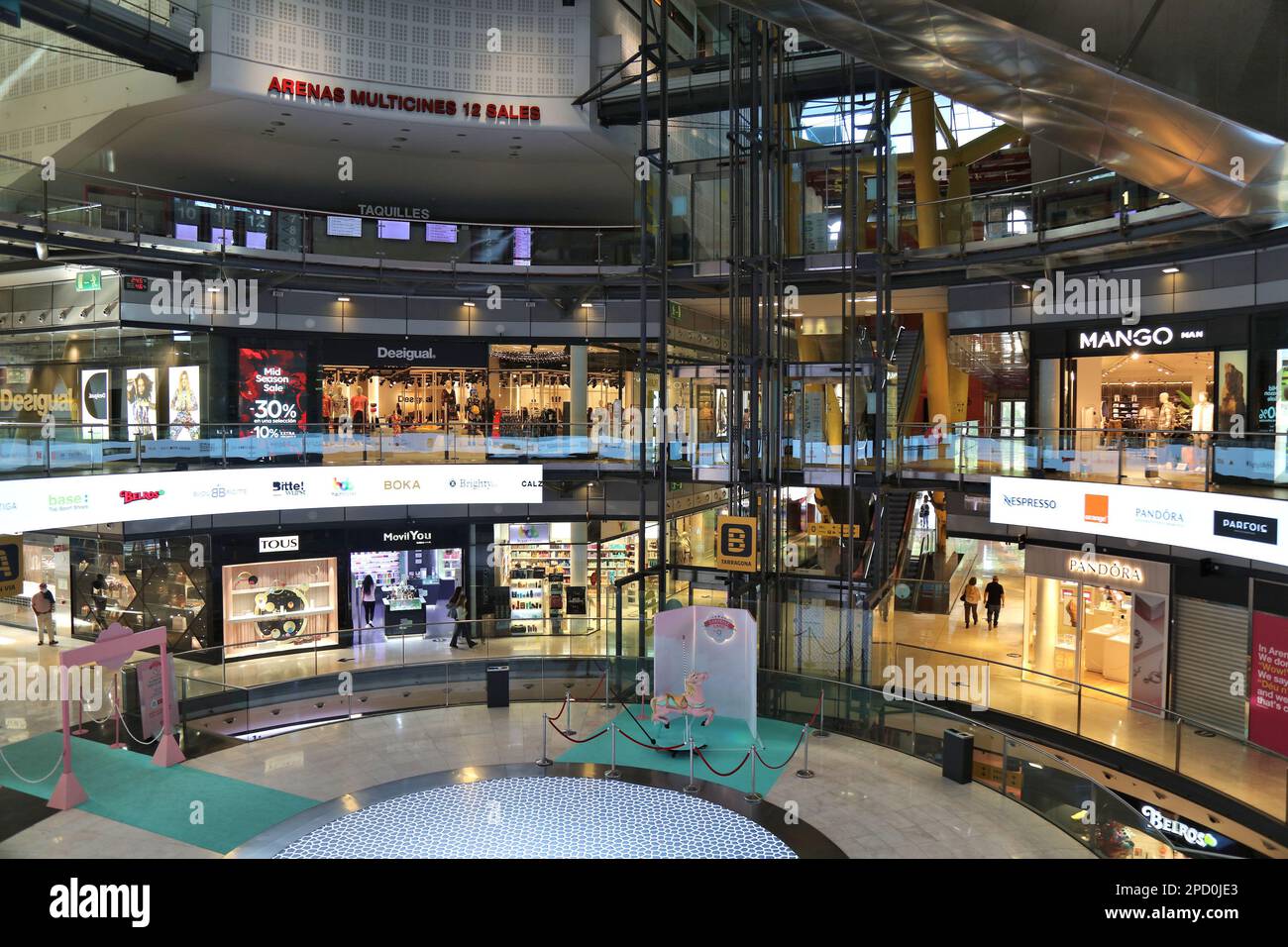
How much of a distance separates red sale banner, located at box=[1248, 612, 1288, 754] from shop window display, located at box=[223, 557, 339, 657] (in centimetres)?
1692

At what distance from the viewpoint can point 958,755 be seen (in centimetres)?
1186

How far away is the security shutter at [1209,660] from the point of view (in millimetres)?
14758

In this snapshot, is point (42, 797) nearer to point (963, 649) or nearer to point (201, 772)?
point (201, 772)

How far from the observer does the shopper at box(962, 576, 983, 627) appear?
21.2 meters

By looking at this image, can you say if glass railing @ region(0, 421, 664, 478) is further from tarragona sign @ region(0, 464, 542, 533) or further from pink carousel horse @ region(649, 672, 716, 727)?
pink carousel horse @ region(649, 672, 716, 727)

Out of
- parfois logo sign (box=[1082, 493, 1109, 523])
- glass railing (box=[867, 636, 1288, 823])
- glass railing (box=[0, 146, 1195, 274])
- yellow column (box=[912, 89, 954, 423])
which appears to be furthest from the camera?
yellow column (box=[912, 89, 954, 423])

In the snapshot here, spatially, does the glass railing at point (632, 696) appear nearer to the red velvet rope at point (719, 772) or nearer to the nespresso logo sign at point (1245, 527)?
the red velvet rope at point (719, 772)

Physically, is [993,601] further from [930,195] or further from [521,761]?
[521,761]

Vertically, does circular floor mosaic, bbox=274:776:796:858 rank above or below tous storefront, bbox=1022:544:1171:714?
below

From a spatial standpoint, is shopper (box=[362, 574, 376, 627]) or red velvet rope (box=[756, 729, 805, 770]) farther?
shopper (box=[362, 574, 376, 627])

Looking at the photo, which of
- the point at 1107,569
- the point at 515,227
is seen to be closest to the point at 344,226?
the point at 515,227

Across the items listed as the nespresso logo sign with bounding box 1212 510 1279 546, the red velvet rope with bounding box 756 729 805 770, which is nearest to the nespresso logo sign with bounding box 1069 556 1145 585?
the nespresso logo sign with bounding box 1212 510 1279 546

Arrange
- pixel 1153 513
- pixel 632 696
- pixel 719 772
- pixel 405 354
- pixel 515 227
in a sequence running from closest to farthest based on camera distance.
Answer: pixel 719 772 < pixel 1153 513 < pixel 632 696 < pixel 515 227 < pixel 405 354

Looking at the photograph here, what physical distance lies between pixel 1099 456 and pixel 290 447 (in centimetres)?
1505
